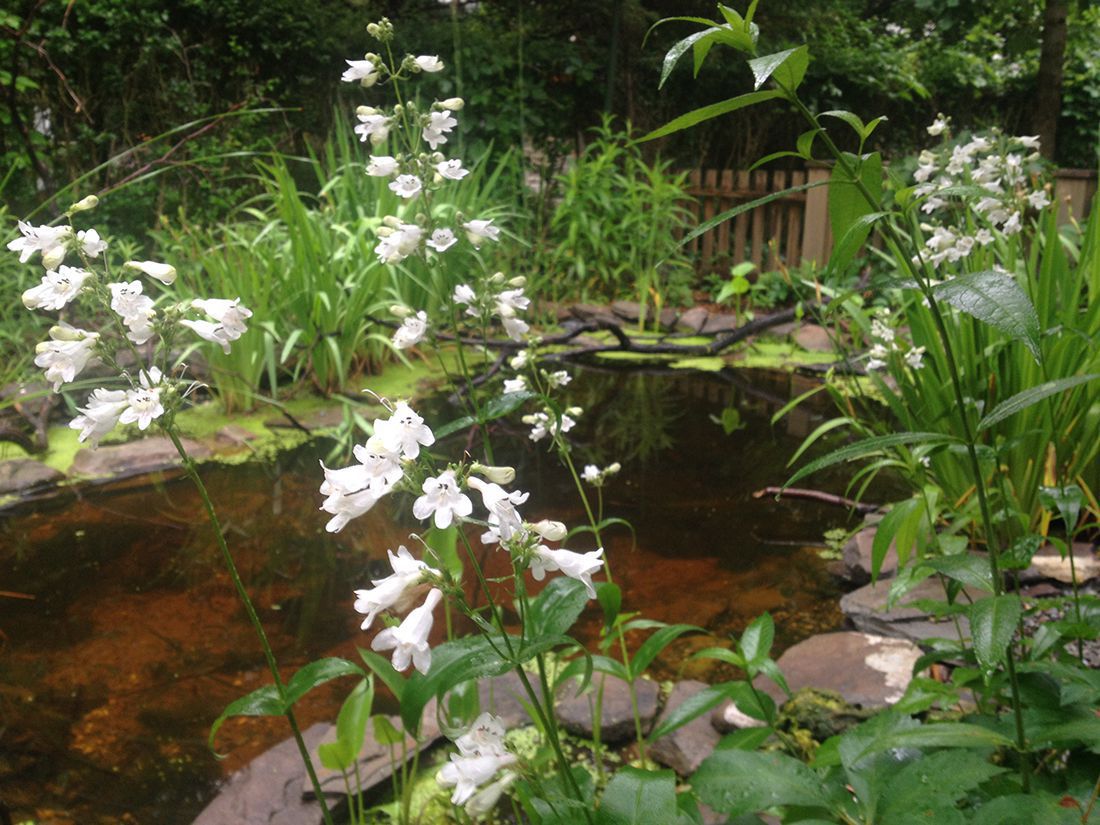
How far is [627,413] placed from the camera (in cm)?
363

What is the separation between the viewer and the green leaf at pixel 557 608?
0.93 meters

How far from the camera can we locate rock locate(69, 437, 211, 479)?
301cm

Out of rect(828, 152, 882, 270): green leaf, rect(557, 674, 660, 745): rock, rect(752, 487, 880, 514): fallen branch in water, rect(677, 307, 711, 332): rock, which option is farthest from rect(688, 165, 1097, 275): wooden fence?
rect(828, 152, 882, 270): green leaf

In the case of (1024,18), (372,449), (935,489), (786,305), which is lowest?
(786,305)

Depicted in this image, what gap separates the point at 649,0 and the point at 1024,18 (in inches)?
101

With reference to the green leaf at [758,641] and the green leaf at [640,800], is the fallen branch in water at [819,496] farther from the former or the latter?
the green leaf at [640,800]

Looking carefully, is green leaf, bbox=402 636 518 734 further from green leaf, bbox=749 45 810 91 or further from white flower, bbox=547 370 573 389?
white flower, bbox=547 370 573 389

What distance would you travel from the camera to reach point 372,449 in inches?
31.2

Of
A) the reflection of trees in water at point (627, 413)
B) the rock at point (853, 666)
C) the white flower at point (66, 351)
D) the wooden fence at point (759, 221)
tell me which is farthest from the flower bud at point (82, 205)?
the wooden fence at point (759, 221)

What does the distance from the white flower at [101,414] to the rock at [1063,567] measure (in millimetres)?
1763

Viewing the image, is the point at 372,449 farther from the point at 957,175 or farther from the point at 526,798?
the point at 957,175

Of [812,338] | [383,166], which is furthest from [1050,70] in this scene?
[383,166]

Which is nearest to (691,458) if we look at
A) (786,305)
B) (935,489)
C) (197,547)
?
(935,489)

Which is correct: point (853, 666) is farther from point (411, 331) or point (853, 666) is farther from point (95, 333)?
point (95, 333)
